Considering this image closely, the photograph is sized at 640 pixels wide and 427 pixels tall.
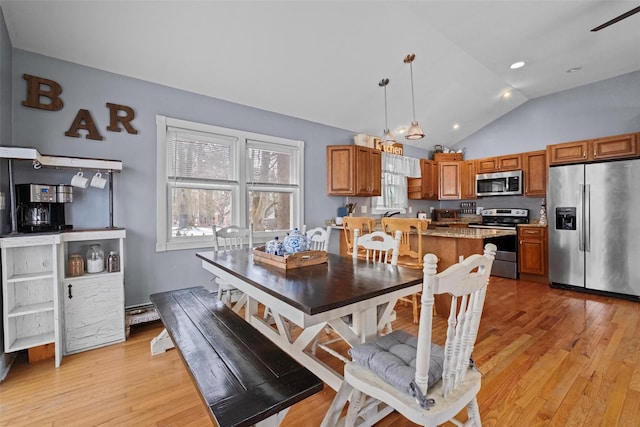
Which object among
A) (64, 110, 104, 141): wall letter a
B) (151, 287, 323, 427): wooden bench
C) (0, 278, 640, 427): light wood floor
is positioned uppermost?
(64, 110, 104, 141): wall letter a

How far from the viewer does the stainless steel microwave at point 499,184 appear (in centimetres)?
482

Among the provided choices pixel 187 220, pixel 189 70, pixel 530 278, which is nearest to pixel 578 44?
pixel 530 278

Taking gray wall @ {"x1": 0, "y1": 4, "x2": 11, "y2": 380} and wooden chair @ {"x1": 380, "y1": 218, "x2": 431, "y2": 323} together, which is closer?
gray wall @ {"x1": 0, "y1": 4, "x2": 11, "y2": 380}

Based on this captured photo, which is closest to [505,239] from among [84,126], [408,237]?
[408,237]

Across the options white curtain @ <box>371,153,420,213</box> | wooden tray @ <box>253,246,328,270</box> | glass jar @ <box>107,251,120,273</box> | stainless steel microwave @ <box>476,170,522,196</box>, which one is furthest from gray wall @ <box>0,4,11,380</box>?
stainless steel microwave @ <box>476,170,522,196</box>

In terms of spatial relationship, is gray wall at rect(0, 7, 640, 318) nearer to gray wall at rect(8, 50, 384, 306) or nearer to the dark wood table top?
gray wall at rect(8, 50, 384, 306)

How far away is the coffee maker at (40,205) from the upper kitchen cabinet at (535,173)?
615 centimetres

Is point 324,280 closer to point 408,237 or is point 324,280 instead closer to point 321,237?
point 321,237

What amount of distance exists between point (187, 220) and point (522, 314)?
3897mm

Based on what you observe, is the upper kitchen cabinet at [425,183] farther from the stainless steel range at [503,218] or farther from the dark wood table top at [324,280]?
the dark wood table top at [324,280]

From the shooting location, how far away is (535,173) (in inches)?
183

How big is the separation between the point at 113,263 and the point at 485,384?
3077mm

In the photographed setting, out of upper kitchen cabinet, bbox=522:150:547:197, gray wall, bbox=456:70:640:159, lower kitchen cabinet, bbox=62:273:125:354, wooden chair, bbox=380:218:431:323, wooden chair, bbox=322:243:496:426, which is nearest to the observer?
wooden chair, bbox=322:243:496:426

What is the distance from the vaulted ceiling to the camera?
2279 millimetres
